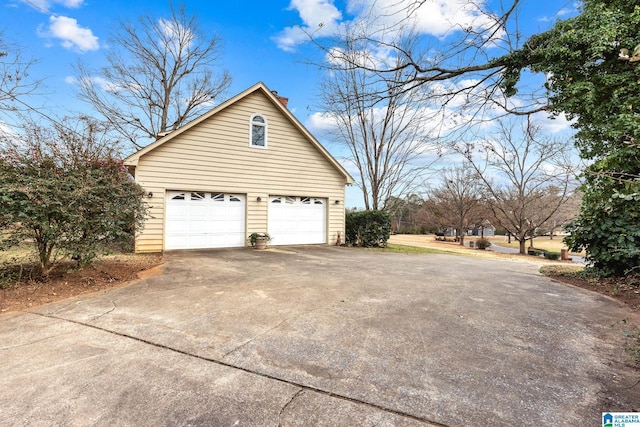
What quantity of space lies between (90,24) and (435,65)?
1121cm

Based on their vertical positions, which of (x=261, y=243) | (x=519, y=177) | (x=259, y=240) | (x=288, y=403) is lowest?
(x=288, y=403)

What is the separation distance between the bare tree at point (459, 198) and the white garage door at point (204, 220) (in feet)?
56.4

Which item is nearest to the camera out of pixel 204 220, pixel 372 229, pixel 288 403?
pixel 288 403

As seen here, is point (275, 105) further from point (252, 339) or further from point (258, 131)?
A: point (252, 339)

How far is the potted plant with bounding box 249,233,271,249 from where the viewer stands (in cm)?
1137

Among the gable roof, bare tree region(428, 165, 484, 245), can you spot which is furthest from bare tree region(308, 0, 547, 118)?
bare tree region(428, 165, 484, 245)

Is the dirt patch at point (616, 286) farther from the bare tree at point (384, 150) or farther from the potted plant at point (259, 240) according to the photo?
the bare tree at point (384, 150)

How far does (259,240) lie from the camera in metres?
11.4

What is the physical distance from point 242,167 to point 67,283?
23.5ft

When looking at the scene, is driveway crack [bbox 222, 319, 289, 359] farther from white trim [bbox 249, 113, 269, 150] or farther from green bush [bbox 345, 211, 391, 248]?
green bush [bbox 345, 211, 391, 248]

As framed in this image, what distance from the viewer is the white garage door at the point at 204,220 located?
34.8 feet

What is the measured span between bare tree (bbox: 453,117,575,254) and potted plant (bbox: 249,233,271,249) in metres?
12.3

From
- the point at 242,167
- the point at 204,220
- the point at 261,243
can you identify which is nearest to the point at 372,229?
the point at 261,243

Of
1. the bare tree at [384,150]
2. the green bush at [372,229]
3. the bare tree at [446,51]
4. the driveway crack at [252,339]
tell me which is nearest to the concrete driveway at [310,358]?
the driveway crack at [252,339]
